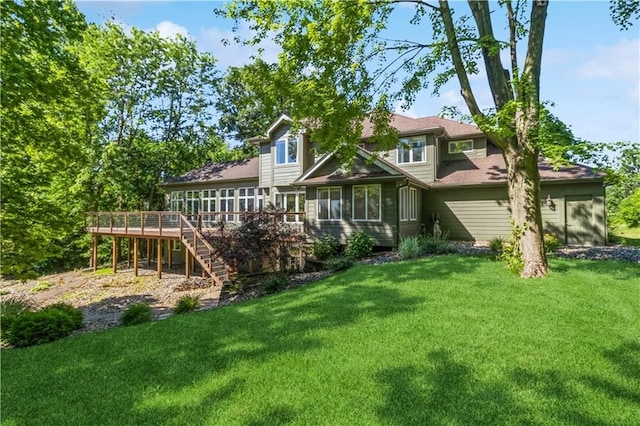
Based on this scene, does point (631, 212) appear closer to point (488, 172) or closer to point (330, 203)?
point (488, 172)

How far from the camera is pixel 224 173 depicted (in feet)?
68.0

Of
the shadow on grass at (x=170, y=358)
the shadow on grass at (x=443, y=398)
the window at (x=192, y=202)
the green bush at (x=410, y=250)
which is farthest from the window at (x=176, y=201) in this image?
the shadow on grass at (x=443, y=398)

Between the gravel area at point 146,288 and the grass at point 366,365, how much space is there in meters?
3.83

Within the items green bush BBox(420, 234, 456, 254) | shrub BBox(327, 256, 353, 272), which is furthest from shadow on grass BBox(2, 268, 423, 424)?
green bush BBox(420, 234, 456, 254)

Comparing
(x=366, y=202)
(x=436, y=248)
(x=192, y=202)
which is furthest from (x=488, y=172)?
(x=192, y=202)

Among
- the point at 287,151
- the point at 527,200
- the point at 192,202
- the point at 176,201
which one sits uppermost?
the point at 287,151

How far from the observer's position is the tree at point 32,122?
22.3 ft

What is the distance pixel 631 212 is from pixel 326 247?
2050 centimetres

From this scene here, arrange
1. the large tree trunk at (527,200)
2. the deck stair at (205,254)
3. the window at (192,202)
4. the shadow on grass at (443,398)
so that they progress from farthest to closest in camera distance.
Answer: the window at (192,202) → the deck stair at (205,254) → the large tree trunk at (527,200) → the shadow on grass at (443,398)

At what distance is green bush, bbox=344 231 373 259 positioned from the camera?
13.4 metres

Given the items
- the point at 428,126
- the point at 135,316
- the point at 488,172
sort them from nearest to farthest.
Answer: the point at 135,316, the point at 488,172, the point at 428,126

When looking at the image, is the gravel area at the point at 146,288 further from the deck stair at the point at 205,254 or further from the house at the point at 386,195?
the house at the point at 386,195

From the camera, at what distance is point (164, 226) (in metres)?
14.8

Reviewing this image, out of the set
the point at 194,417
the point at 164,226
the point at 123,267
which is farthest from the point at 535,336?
the point at 123,267
